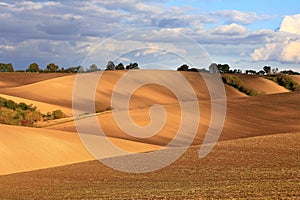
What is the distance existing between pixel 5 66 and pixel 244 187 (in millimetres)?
163142

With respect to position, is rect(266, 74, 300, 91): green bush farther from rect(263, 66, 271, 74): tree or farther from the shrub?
the shrub

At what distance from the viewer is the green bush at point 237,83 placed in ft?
375

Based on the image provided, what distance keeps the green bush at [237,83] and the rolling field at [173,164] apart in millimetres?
38577

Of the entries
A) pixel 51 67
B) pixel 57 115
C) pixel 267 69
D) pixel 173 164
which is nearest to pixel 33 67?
pixel 51 67

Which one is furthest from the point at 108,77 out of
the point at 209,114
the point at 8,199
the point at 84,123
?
the point at 8,199

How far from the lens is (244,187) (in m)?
18.4

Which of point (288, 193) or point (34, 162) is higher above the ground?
point (288, 193)

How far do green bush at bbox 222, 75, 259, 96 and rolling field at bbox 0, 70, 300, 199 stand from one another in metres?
38.6

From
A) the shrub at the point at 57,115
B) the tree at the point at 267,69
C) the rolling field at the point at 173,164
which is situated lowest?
the shrub at the point at 57,115

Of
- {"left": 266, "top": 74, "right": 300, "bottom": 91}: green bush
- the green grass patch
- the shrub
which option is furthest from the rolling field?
{"left": 266, "top": 74, "right": 300, "bottom": 91}: green bush

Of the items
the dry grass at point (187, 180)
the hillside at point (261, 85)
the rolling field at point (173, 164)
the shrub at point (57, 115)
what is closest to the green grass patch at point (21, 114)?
the shrub at point (57, 115)

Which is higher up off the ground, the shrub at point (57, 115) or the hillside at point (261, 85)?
the hillside at point (261, 85)

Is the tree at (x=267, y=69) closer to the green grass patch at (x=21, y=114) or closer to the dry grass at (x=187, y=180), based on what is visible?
the green grass patch at (x=21, y=114)

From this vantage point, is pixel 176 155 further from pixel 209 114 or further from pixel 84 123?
pixel 209 114
